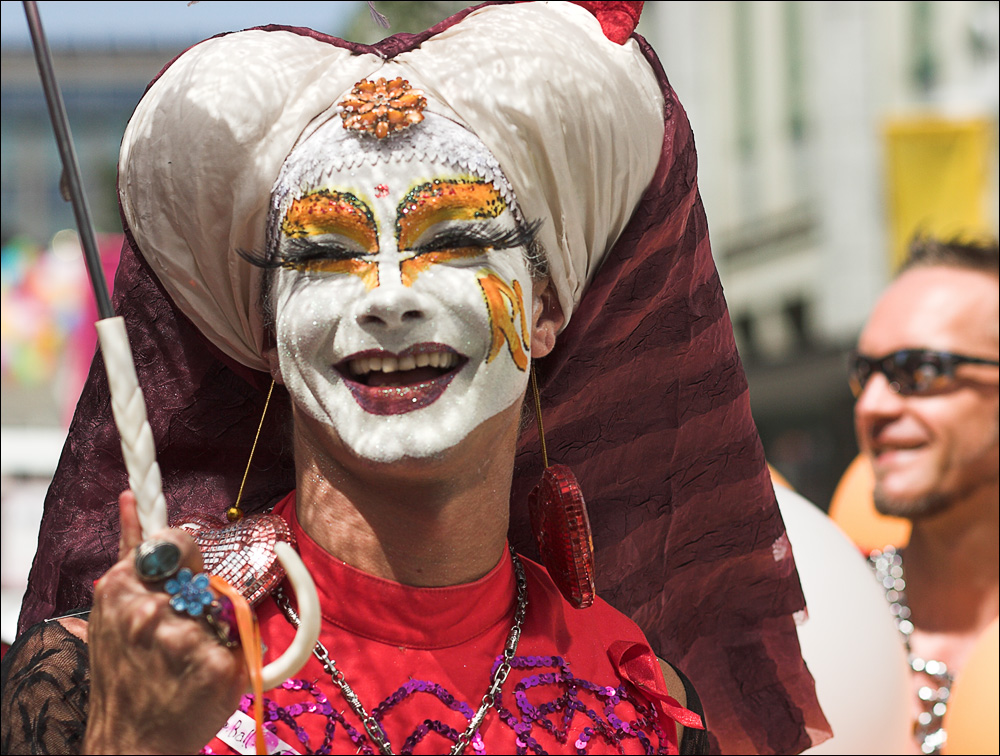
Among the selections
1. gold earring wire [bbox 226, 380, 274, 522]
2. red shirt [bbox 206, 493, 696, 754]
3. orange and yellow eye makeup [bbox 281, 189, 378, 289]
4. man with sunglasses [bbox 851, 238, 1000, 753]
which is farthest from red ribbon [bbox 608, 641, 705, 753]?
man with sunglasses [bbox 851, 238, 1000, 753]

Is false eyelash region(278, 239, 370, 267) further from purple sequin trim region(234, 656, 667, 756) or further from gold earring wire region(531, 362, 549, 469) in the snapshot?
purple sequin trim region(234, 656, 667, 756)

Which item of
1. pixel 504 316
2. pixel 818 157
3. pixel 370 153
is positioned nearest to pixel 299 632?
pixel 504 316

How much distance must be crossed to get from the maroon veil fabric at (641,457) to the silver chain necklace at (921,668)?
0.87 metres

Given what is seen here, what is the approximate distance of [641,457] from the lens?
229 centimetres

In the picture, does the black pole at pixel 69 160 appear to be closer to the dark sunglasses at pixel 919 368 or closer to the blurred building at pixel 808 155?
the dark sunglasses at pixel 919 368

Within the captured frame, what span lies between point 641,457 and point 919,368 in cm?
201

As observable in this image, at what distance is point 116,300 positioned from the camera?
6.70ft

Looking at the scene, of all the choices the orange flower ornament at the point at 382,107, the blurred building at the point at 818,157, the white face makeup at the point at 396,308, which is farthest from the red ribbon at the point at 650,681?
the blurred building at the point at 818,157

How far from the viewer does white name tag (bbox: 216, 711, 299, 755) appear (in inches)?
65.2

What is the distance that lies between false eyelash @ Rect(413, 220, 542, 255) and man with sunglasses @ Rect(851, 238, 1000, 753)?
8.10 feet

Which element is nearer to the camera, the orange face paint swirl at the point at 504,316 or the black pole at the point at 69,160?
the black pole at the point at 69,160

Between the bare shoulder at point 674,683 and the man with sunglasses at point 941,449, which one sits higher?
the bare shoulder at point 674,683

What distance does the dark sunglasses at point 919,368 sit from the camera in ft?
12.9

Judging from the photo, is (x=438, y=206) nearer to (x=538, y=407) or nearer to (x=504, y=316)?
(x=504, y=316)
